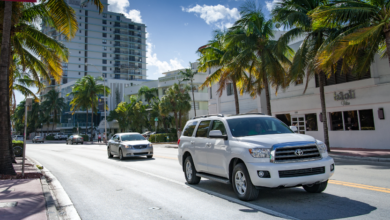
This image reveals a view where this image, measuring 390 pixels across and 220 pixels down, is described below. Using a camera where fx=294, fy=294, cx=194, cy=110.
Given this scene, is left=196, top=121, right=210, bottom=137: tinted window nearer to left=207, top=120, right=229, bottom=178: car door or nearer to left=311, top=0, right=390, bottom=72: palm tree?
left=207, top=120, right=229, bottom=178: car door

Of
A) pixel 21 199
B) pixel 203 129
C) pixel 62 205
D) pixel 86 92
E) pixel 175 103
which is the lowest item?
pixel 62 205

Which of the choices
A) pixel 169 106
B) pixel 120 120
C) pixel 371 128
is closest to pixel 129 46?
pixel 120 120

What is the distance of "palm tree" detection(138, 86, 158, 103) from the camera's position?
60178 millimetres

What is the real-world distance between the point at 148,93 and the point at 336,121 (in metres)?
43.8

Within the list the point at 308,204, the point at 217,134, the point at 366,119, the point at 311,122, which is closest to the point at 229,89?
the point at 311,122

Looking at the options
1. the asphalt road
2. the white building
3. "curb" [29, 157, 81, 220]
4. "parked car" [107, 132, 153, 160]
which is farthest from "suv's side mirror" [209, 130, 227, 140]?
the white building

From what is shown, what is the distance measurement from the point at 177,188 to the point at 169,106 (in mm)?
34127

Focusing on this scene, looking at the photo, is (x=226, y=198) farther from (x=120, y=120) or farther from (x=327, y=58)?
(x=120, y=120)

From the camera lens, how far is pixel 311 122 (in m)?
23.2

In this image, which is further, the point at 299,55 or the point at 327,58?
the point at 299,55

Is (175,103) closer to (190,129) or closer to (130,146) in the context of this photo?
(130,146)

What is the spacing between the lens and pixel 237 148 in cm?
630

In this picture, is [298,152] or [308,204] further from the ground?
[298,152]

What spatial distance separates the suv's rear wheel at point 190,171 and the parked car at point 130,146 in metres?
8.42
